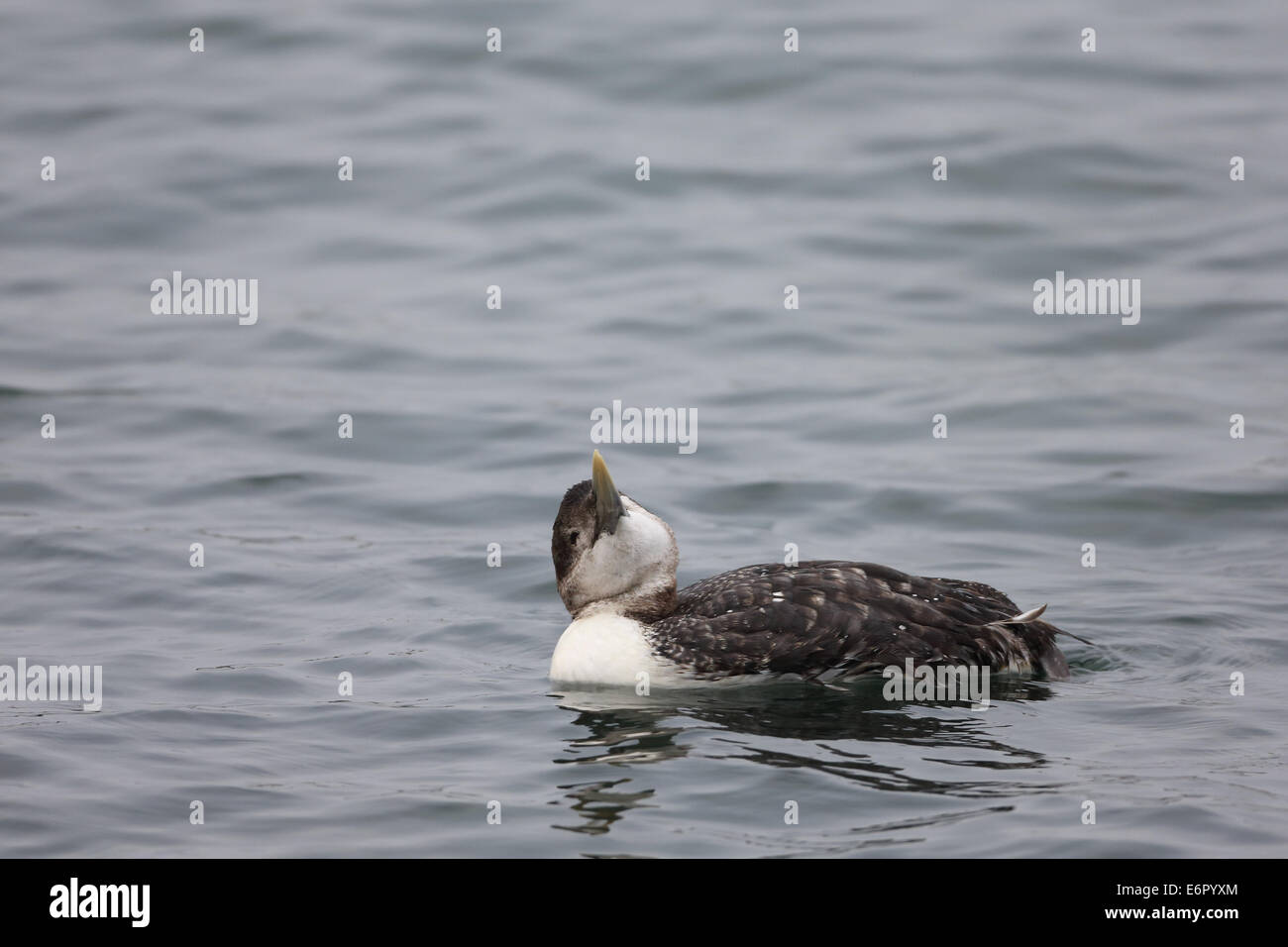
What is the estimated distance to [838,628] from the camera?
784cm

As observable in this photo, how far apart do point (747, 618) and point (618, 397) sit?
6.30m

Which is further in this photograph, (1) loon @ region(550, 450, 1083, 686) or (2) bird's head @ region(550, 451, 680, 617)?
(2) bird's head @ region(550, 451, 680, 617)

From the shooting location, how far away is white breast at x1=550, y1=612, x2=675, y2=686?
8.07m

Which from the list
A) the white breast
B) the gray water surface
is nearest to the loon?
the white breast

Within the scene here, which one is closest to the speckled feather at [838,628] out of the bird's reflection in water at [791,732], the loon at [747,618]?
the loon at [747,618]

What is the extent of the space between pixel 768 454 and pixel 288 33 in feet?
41.7

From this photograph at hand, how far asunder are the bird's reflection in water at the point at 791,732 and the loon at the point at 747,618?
111 mm

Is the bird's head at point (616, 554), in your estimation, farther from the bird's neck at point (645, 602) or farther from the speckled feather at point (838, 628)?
the speckled feather at point (838, 628)

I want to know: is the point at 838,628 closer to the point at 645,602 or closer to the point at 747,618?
the point at 747,618

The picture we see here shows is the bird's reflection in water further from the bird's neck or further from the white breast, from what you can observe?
the bird's neck

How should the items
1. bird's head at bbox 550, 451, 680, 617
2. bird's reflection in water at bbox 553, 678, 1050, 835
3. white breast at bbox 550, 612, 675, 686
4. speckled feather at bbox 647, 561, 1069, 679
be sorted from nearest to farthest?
bird's reflection in water at bbox 553, 678, 1050, 835, speckled feather at bbox 647, 561, 1069, 679, white breast at bbox 550, 612, 675, 686, bird's head at bbox 550, 451, 680, 617

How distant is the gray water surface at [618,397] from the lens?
7.04m

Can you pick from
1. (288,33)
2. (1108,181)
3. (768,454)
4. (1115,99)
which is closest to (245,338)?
(768,454)
